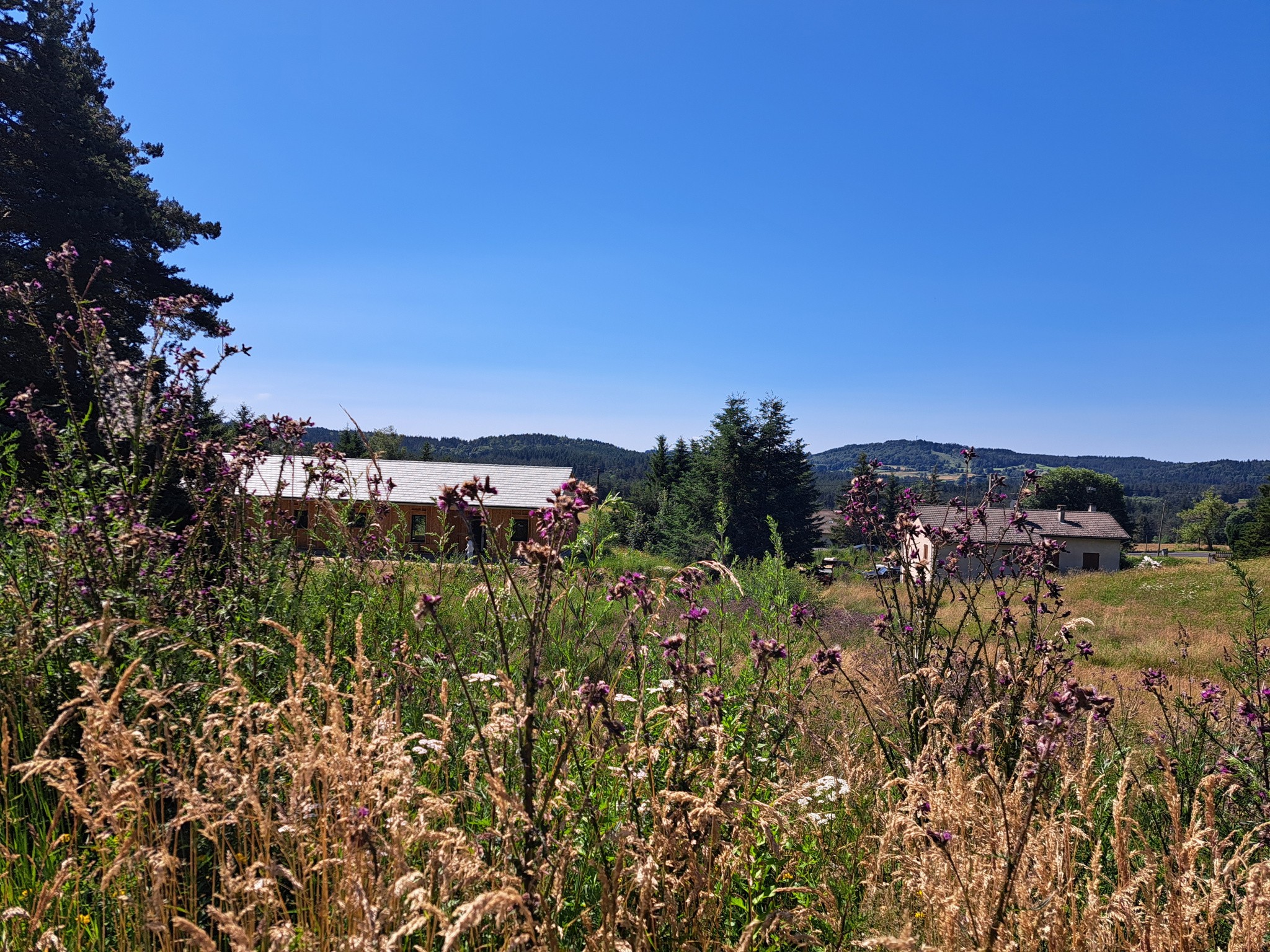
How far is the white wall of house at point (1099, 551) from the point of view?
49781 mm

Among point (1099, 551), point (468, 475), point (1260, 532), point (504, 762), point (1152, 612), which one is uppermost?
point (468, 475)

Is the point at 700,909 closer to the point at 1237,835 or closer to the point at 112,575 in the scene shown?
the point at 112,575

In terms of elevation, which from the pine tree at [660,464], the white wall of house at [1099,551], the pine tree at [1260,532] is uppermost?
the pine tree at [660,464]

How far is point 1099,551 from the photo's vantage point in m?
50.3

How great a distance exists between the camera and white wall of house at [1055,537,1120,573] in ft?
163

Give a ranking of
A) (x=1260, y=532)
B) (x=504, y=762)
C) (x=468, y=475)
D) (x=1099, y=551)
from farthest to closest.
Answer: (x=1099, y=551), (x=1260, y=532), (x=468, y=475), (x=504, y=762)

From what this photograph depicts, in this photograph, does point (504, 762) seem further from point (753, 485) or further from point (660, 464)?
point (660, 464)

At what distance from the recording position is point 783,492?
3247 centimetres

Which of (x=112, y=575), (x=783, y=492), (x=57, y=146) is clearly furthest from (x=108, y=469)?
(x=783, y=492)

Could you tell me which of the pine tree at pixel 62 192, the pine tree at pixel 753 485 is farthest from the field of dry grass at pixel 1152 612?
the pine tree at pixel 62 192

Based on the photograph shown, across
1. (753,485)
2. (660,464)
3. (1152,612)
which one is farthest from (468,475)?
(1152,612)

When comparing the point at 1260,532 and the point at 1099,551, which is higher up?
the point at 1260,532

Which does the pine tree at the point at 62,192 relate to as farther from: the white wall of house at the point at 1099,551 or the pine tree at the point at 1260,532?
the white wall of house at the point at 1099,551

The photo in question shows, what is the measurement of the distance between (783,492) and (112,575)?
1216 inches
